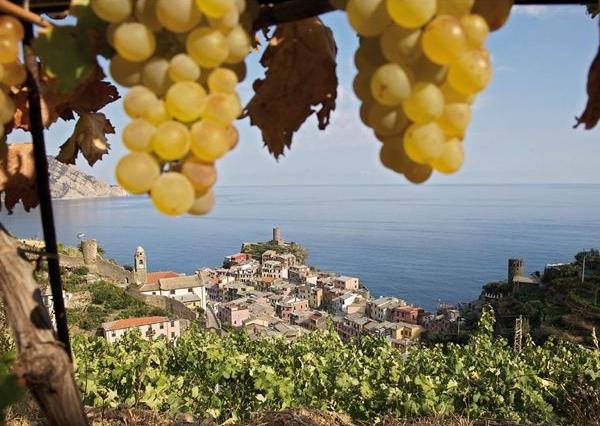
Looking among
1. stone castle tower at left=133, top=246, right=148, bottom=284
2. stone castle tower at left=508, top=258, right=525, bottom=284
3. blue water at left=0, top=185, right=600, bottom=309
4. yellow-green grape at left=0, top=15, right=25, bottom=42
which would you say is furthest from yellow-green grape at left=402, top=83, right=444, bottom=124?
blue water at left=0, top=185, right=600, bottom=309

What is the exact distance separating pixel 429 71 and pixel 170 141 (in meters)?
0.30

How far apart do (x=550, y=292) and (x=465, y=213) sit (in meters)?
82.8

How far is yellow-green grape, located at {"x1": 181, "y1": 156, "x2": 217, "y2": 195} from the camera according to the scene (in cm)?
54

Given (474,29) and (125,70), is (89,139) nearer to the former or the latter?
(125,70)

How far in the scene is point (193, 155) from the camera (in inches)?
21.7

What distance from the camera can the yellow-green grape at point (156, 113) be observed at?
542 millimetres

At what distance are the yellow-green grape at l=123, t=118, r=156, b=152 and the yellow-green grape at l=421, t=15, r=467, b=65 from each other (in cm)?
31

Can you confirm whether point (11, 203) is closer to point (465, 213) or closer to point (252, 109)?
point (252, 109)

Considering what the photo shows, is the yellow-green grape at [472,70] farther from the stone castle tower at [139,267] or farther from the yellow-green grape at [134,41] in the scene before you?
the stone castle tower at [139,267]

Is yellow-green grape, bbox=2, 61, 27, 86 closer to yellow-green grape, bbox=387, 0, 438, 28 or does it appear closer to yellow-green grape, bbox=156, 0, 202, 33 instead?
yellow-green grape, bbox=156, 0, 202, 33

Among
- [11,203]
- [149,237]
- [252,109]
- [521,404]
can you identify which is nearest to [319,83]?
[252,109]

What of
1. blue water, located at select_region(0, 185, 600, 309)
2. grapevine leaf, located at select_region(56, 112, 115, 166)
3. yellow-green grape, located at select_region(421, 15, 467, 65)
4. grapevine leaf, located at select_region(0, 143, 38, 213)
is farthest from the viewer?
blue water, located at select_region(0, 185, 600, 309)

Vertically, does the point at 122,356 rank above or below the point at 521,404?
above

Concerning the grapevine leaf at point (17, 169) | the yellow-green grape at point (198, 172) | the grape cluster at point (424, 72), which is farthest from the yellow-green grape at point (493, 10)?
the grapevine leaf at point (17, 169)
